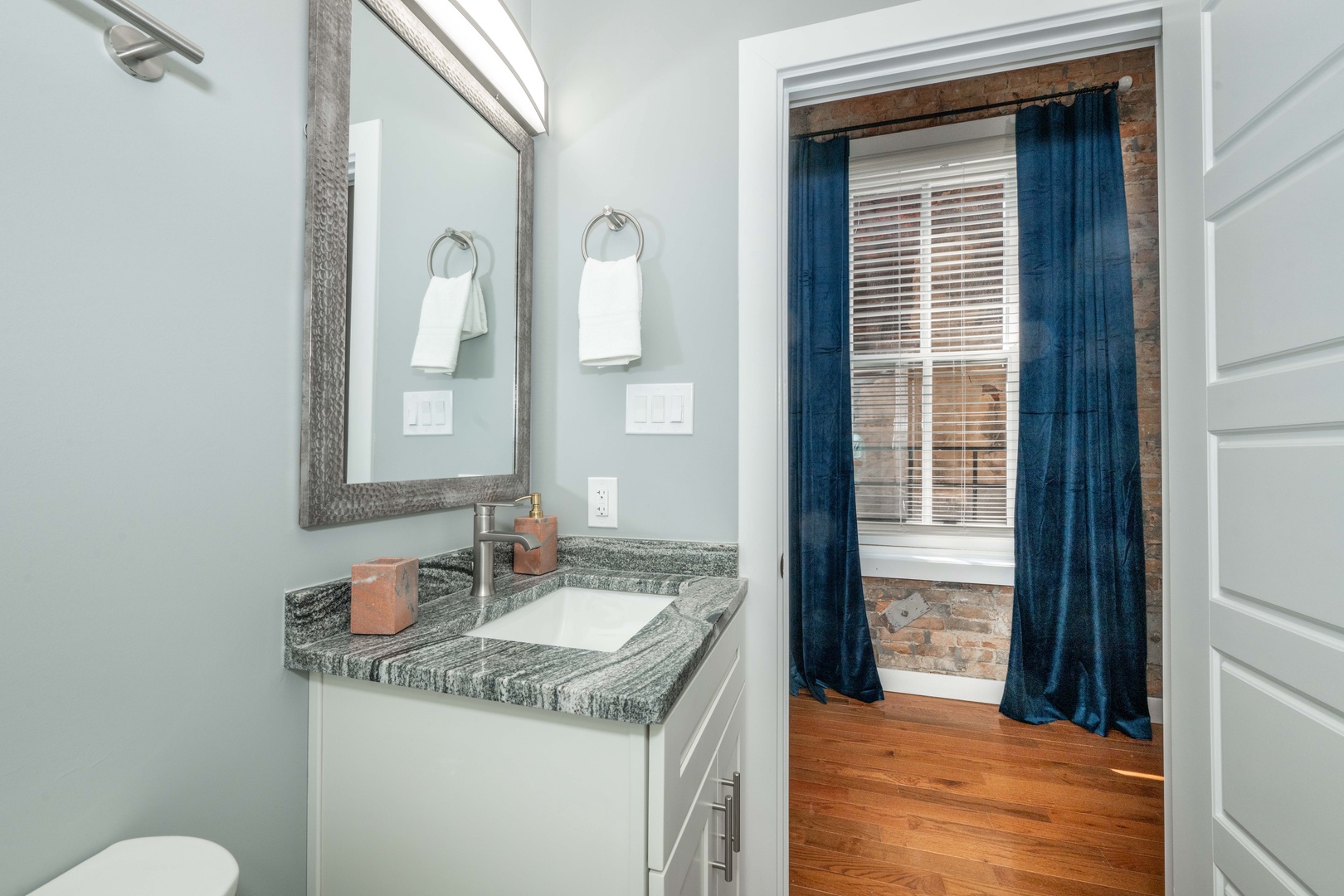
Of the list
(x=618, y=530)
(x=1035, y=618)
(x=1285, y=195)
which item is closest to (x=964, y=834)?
(x=1035, y=618)

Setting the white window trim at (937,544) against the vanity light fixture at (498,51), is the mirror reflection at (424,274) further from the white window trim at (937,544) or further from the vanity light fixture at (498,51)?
the white window trim at (937,544)

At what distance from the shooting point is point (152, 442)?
2.03 feet

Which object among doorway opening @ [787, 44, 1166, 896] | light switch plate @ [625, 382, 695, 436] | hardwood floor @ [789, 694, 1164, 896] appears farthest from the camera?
doorway opening @ [787, 44, 1166, 896]

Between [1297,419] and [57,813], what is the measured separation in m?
1.54

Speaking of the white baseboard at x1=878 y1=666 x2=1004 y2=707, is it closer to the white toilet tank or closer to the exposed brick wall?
the exposed brick wall

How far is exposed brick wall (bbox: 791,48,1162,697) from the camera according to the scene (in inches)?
80.3

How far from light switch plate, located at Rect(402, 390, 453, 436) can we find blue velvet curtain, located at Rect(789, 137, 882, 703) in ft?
4.92

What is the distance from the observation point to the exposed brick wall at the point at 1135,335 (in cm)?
204

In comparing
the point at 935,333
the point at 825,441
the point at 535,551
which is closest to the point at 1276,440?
the point at 535,551

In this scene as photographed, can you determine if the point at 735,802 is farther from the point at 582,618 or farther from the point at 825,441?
the point at 825,441

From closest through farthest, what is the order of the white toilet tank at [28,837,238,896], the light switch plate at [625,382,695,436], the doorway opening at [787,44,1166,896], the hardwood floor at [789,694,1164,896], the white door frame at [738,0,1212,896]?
the white toilet tank at [28,837,238,896]
the white door frame at [738,0,1212,896]
the light switch plate at [625,382,695,436]
the hardwood floor at [789,694,1164,896]
the doorway opening at [787,44,1166,896]

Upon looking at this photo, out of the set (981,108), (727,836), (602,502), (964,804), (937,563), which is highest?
→ (981,108)

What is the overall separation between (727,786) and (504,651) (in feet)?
1.68

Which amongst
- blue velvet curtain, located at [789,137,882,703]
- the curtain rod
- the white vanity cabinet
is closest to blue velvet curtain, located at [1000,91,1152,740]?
the curtain rod
